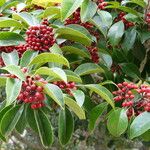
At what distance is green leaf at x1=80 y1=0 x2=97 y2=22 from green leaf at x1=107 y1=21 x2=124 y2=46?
0.16 meters

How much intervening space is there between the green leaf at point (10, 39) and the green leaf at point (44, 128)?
0.86 feet

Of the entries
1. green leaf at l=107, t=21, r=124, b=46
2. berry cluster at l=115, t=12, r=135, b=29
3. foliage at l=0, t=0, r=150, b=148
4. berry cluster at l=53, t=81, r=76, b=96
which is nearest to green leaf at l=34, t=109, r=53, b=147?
foliage at l=0, t=0, r=150, b=148

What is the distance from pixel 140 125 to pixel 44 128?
1.19 feet

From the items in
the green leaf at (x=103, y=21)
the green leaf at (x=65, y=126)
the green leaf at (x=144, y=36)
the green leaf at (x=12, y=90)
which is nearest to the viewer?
the green leaf at (x=12, y=90)

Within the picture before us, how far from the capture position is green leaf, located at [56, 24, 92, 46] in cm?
142

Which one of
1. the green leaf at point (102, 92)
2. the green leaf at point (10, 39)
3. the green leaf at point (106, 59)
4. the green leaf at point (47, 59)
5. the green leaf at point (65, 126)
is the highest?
the green leaf at point (47, 59)

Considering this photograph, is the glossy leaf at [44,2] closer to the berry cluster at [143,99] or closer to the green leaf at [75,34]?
the green leaf at [75,34]

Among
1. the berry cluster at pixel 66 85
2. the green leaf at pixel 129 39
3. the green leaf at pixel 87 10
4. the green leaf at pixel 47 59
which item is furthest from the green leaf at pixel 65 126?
the green leaf at pixel 129 39

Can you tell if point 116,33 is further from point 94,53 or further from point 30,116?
point 30,116

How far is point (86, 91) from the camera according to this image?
1517mm

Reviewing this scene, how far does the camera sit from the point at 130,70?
1691 mm

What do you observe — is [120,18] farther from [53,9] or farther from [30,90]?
[30,90]

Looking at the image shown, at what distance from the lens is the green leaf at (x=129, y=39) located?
167cm

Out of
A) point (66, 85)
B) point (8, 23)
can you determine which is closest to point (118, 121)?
point (66, 85)
